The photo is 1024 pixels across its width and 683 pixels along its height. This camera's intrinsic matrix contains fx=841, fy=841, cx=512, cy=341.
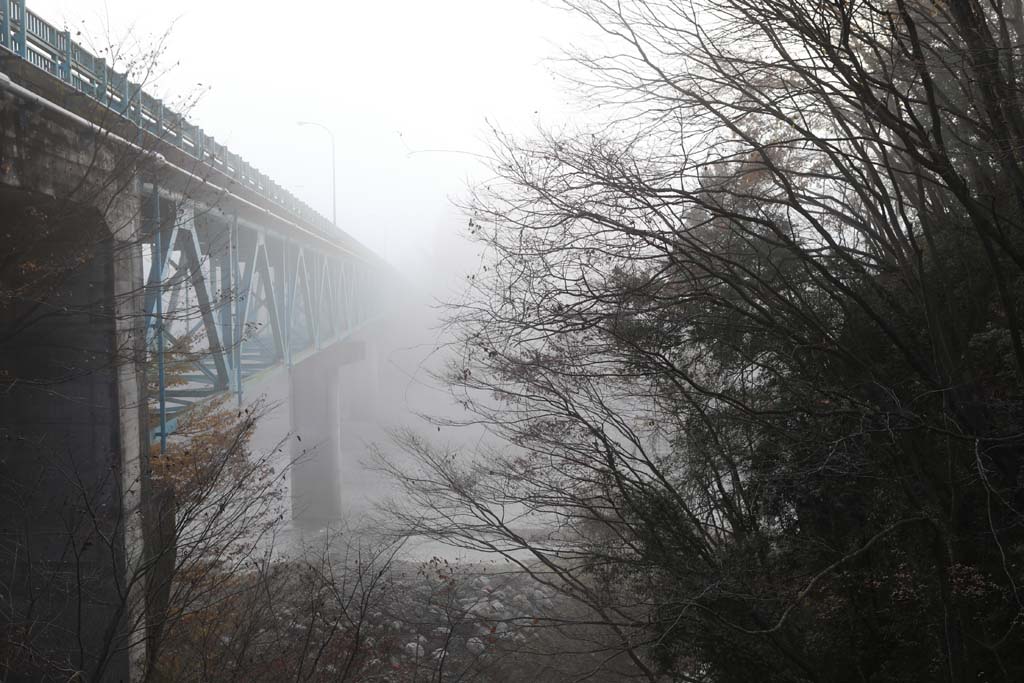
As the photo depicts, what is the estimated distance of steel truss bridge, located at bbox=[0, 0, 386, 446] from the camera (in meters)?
10.8

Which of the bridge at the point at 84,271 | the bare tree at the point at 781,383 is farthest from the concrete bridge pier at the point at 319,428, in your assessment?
the bare tree at the point at 781,383

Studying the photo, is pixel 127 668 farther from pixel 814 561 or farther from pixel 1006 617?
pixel 1006 617

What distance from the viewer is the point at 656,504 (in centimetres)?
1024

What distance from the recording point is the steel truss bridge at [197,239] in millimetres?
10789

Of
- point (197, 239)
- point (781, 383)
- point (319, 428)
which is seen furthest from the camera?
point (319, 428)

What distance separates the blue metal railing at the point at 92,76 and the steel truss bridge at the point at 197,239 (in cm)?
2

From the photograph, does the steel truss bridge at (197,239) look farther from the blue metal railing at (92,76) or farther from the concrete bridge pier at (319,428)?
the concrete bridge pier at (319,428)

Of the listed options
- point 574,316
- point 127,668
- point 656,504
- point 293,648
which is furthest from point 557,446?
point 127,668

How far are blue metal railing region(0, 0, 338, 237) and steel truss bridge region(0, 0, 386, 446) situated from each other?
2cm

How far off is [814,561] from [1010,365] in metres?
3.28

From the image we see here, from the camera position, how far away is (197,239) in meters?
14.8

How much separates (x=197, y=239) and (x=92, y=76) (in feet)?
14.4

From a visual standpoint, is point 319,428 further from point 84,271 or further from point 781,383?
point 781,383

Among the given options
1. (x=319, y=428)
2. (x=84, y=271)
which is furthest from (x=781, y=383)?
(x=319, y=428)
